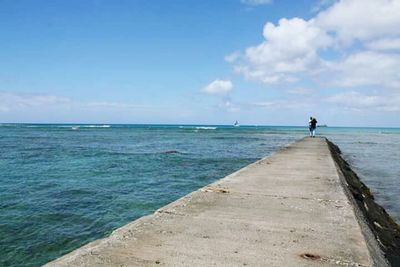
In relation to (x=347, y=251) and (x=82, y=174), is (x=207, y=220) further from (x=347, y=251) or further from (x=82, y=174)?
(x=82, y=174)

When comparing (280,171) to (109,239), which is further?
(280,171)

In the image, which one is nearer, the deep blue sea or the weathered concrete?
the weathered concrete

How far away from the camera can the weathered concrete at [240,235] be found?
3025 mm

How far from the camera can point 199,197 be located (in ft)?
17.7

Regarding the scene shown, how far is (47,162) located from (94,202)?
29.1 feet

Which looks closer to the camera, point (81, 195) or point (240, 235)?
point (240, 235)

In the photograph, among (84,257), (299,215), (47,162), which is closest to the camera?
(84,257)

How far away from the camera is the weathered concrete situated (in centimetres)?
303

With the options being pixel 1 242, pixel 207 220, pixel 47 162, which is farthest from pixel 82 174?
pixel 207 220

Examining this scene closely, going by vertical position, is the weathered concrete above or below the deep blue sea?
above

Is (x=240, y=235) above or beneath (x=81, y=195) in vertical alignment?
above

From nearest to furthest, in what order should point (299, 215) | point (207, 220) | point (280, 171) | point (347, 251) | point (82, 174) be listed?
point (347, 251) < point (207, 220) < point (299, 215) < point (280, 171) < point (82, 174)

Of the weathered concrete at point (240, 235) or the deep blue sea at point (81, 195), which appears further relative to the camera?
the deep blue sea at point (81, 195)

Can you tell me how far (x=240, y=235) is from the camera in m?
3.68
